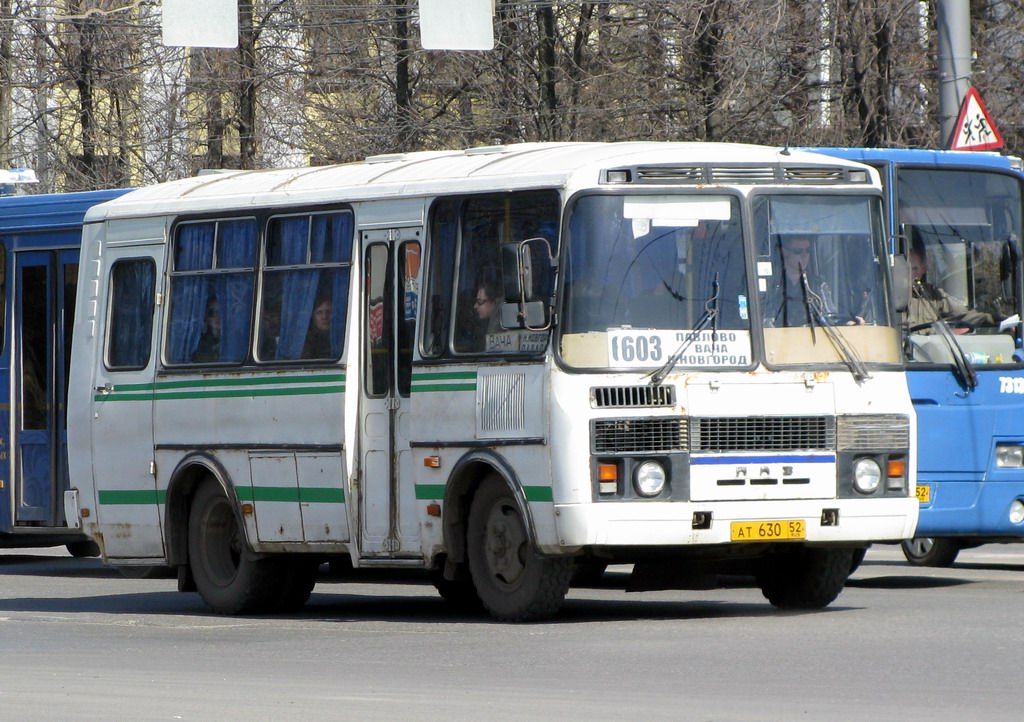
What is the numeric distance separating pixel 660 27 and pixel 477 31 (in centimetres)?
750

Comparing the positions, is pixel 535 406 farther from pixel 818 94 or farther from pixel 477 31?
pixel 818 94

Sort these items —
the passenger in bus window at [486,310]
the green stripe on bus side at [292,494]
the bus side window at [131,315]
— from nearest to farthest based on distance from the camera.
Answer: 1. the passenger in bus window at [486,310]
2. the green stripe on bus side at [292,494]
3. the bus side window at [131,315]

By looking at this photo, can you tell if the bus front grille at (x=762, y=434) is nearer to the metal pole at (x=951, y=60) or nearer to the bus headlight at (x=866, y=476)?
the bus headlight at (x=866, y=476)

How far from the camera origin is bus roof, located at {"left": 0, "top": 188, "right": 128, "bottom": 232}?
18.4 metres

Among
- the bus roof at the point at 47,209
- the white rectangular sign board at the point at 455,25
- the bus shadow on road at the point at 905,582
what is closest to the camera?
the bus shadow on road at the point at 905,582

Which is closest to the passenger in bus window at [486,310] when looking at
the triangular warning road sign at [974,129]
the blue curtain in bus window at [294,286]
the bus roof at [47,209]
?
the blue curtain in bus window at [294,286]

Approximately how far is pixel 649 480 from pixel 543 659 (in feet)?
5.52

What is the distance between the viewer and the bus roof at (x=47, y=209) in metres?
18.4

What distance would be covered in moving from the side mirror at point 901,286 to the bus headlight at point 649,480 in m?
1.89

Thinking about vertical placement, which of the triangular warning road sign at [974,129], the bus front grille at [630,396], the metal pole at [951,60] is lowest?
the bus front grille at [630,396]

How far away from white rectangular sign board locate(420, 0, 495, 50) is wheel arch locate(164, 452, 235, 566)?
5868mm

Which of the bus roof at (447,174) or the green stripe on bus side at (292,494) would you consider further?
the green stripe on bus side at (292,494)

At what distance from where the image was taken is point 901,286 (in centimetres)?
1268

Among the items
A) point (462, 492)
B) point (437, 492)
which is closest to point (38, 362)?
point (437, 492)
